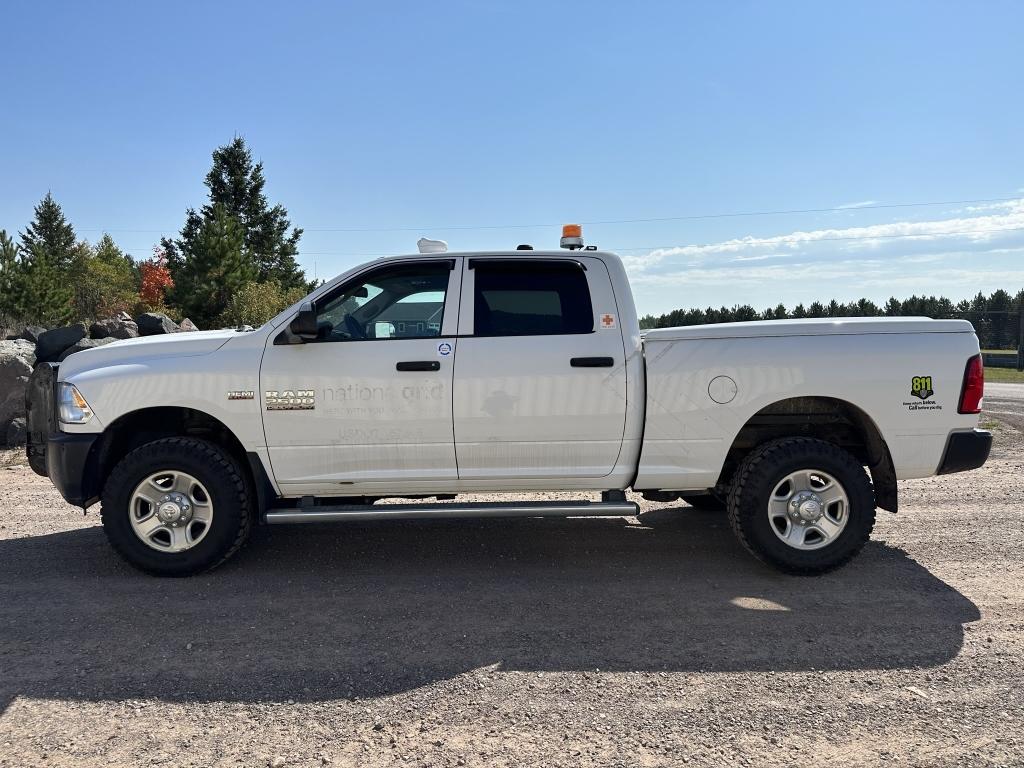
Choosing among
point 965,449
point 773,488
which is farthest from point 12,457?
point 965,449

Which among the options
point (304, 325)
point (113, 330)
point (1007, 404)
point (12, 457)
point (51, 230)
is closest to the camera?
point (304, 325)

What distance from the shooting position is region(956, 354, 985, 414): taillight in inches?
181

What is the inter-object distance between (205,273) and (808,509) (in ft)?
140

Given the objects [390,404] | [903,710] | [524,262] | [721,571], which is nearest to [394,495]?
[390,404]

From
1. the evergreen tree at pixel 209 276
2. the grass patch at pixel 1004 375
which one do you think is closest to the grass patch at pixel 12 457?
the evergreen tree at pixel 209 276

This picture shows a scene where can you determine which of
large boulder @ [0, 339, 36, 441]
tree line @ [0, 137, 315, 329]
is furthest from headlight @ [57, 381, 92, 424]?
tree line @ [0, 137, 315, 329]

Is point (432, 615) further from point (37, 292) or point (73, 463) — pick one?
point (37, 292)

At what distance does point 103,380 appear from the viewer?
15.3 ft

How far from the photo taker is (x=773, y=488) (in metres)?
4.65

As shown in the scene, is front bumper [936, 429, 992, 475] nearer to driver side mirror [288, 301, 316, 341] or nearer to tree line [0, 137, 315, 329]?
driver side mirror [288, 301, 316, 341]

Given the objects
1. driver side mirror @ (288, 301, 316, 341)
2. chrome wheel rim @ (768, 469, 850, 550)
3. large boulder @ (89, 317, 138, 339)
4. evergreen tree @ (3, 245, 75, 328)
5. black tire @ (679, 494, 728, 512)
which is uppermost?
evergreen tree @ (3, 245, 75, 328)

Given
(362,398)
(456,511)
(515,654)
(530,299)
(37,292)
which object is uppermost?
(37,292)

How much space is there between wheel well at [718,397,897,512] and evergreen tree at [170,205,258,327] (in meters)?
41.2

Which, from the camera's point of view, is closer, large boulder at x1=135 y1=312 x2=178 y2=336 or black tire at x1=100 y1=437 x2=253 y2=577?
black tire at x1=100 y1=437 x2=253 y2=577
